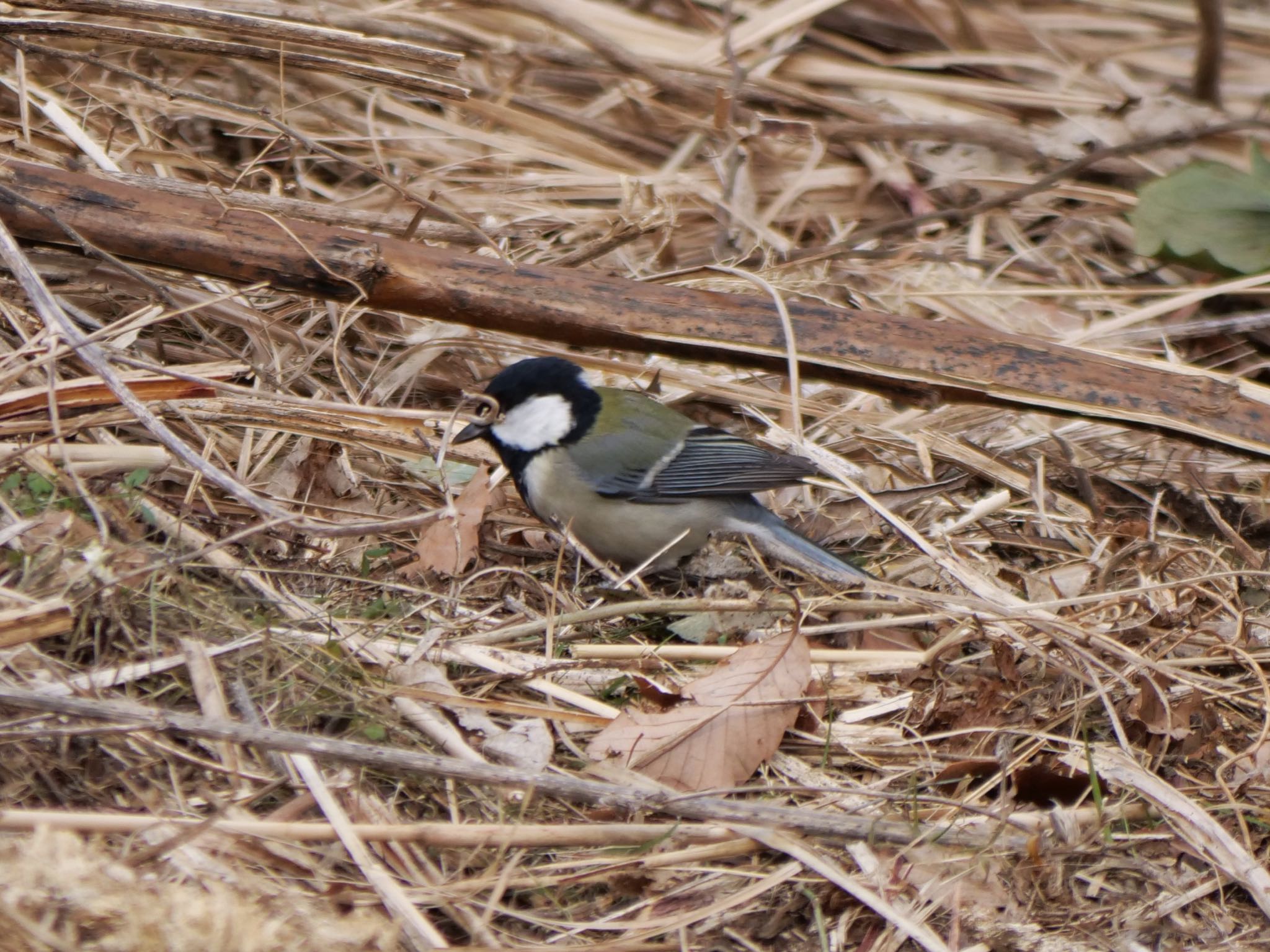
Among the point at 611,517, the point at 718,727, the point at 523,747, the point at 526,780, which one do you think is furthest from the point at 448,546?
the point at 526,780

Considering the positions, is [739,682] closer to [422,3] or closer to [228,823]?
[228,823]

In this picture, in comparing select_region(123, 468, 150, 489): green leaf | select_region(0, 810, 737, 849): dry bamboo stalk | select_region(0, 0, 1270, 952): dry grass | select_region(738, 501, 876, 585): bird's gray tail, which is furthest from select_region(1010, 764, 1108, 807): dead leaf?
select_region(123, 468, 150, 489): green leaf

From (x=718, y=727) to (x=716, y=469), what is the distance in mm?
1004

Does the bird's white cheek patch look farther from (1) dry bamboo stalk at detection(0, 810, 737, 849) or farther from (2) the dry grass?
(1) dry bamboo stalk at detection(0, 810, 737, 849)

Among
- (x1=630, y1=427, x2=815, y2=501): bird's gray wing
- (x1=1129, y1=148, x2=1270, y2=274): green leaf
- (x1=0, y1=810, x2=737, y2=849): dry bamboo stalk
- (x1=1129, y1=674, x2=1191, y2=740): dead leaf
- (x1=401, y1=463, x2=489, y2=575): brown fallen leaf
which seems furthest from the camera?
(x1=1129, y1=148, x2=1270, y2=274): green leaf

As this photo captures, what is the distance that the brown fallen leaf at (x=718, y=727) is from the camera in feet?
7.82

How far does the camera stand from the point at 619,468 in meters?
3.39

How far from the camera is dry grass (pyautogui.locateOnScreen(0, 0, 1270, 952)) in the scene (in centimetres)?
209

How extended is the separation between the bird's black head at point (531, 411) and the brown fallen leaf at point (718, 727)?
97 centimetres

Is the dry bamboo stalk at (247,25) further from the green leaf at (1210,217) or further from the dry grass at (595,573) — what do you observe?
the green leaf at (1210,217)

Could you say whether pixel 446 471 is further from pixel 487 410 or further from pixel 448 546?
pixel 448 546

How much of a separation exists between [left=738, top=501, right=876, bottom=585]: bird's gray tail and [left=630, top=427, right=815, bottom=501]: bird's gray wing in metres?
0.10

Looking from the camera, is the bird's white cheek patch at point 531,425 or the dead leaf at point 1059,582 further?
the bird's white cheek patch at point 531,425

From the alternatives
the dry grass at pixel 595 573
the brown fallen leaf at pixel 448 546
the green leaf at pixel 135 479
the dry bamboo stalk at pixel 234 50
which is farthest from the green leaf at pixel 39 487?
the dry bamboo stalk at pixel 234 50
